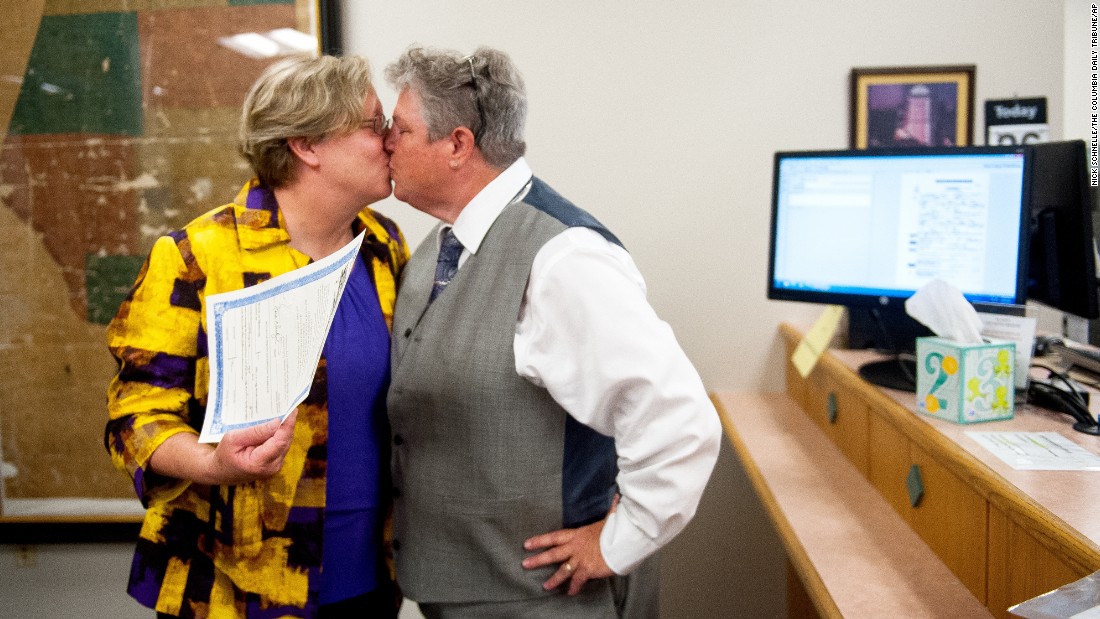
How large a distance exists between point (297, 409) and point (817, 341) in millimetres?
1058

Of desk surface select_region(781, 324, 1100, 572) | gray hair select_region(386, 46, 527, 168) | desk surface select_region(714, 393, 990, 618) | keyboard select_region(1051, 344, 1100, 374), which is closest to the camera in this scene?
desk surface select_region(781, 324, 1100, 572)

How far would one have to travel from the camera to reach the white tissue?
4.34ft

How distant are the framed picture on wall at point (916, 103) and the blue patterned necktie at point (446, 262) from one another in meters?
1.29

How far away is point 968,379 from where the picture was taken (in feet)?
4.25

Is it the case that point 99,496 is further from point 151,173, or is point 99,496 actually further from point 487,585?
point 487,585

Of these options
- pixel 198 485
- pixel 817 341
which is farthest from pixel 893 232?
pixel 198 485

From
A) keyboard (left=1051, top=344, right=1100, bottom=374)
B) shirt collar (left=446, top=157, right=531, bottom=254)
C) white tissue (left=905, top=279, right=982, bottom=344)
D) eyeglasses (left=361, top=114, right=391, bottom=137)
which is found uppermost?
eyeglasses (left=361, top=114, right=391, bottom=137)

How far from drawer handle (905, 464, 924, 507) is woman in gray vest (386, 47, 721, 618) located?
17.4 inches

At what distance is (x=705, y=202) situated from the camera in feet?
7.20

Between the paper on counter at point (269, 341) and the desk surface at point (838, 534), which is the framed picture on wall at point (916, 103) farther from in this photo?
the paper on counter at point (269, 341)

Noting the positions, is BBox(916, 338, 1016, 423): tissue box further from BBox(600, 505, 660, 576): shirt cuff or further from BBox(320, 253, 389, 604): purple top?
BBox(320, 253, 389, 604): purple top

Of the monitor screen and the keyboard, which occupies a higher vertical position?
the monitor screen

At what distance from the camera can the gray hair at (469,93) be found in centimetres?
124

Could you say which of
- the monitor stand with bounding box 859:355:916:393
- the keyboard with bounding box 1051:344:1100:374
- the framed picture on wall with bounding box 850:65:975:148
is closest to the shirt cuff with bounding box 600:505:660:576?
the monitor stand with bounding box 859:355:916:393
